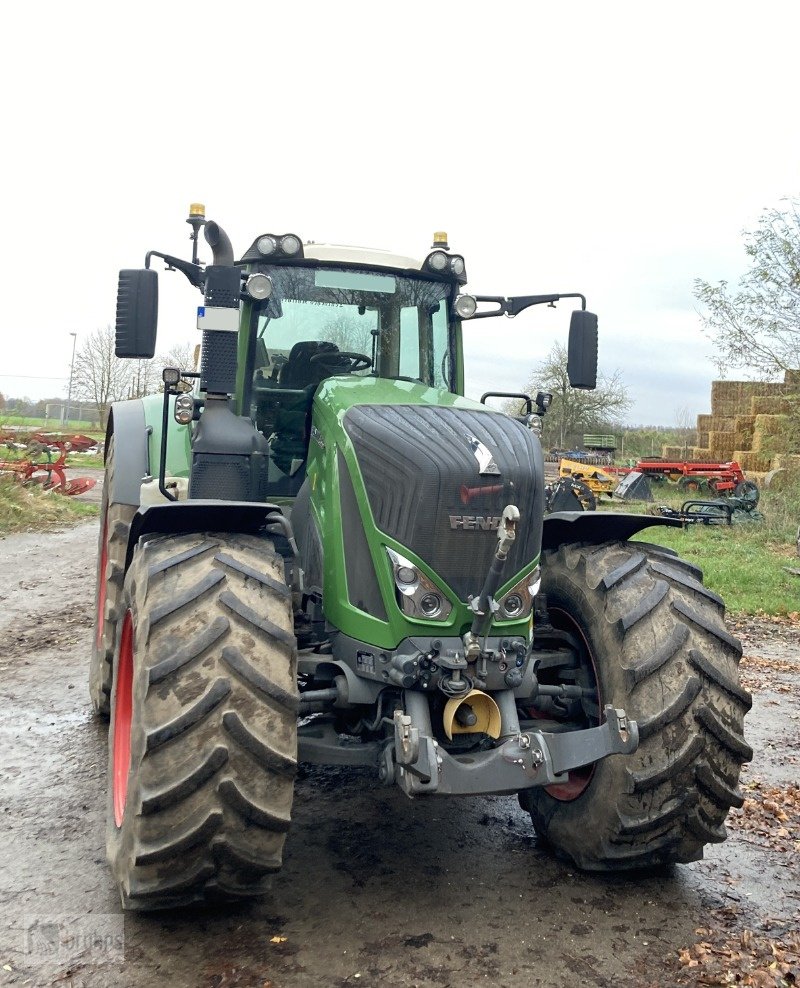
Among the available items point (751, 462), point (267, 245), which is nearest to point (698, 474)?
point (751, 462)

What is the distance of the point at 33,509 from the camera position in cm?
1662

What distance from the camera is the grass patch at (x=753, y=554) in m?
11.0

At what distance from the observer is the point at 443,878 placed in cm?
396

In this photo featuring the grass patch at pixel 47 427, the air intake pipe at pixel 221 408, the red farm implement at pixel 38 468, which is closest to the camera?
the air intake pipe at pixel 221 408

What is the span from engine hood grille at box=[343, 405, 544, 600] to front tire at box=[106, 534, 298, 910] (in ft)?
1.95

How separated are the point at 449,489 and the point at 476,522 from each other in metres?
0.17

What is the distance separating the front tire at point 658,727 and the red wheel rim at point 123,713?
6.00 feet

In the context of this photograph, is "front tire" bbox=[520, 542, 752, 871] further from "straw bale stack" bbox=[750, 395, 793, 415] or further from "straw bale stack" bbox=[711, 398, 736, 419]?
"straw bale stack" bbox=[711, 398, 736, 419]

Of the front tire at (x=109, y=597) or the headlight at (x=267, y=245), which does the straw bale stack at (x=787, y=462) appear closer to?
the front tire at (x=109, y=597)

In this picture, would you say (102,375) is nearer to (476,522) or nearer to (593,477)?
(593,477)

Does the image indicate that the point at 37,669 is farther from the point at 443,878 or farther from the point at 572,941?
the point at 572,941

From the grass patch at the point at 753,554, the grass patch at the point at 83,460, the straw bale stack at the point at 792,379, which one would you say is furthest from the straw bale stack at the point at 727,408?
the grass patch at the point at 83,460

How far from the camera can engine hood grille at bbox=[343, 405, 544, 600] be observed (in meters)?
3.64

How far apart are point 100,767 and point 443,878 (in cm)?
210
